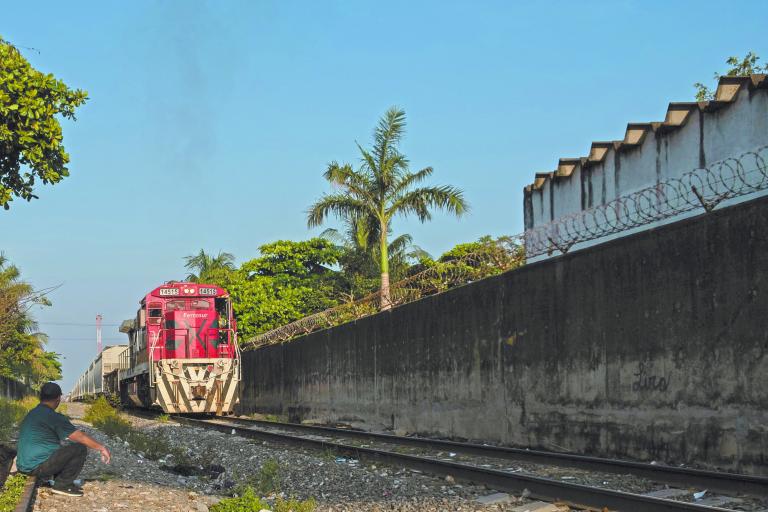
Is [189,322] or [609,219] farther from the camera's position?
[189,322]

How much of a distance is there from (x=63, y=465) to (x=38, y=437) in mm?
409

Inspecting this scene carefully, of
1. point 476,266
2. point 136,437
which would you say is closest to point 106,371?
point 136,437

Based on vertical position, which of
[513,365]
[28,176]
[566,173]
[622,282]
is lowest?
[513,365]

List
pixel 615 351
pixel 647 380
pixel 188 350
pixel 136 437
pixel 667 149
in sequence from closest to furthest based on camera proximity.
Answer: pixel 647 380 → pixel 615 351 → pixel 667 149 → pixel 136 437 → pixel 188 350

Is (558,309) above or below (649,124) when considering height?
below

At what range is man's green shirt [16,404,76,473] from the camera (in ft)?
30.0

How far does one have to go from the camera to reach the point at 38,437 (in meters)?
9.18

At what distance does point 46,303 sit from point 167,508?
2313 centimetres

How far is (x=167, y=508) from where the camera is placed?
343 inches

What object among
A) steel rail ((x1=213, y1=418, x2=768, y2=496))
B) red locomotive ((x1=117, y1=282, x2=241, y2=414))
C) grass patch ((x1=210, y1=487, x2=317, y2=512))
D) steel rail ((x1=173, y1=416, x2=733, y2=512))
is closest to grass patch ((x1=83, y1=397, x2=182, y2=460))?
red locomotive ((x1=117, y1=282, x2=241, y2=414))

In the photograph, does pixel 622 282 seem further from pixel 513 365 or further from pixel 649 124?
pixel 649 124

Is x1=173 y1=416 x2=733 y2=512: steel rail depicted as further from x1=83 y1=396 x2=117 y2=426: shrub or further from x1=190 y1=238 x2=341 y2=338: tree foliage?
x1=190 y1=238 x2=341 y2=338: tree foliage

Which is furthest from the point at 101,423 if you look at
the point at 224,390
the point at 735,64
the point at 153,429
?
the point at 735,64

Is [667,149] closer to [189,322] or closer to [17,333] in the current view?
[189,322]
